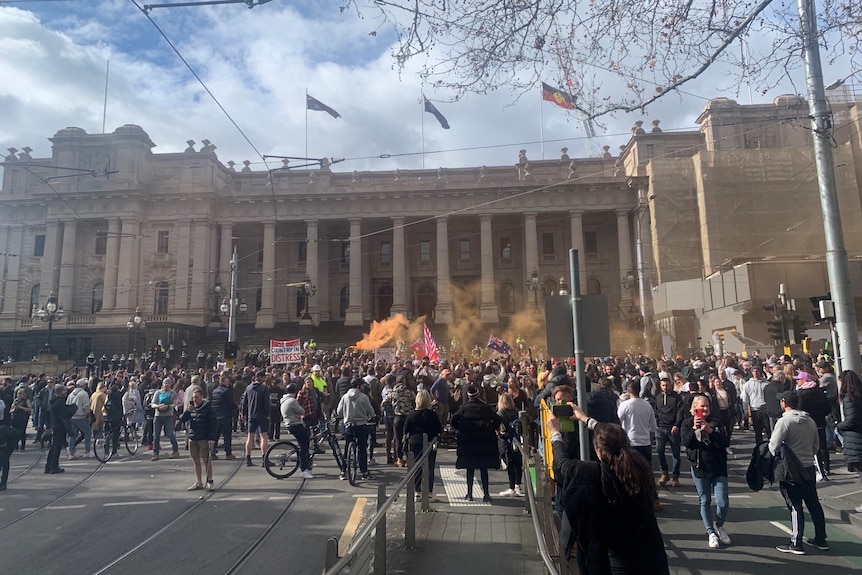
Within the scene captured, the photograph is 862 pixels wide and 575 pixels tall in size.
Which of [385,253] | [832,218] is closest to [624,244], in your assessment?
[385,253]

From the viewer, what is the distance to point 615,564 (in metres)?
3.53

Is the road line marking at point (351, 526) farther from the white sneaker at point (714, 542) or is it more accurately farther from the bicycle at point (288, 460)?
the white sneaker at point (714, 542)

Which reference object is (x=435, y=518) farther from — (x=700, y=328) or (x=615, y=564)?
(x=700, y=328)

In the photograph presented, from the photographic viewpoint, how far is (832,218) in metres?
9.67

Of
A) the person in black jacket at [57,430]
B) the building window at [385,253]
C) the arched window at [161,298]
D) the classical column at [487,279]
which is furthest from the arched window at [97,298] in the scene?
the person in black jacket at [57,430]

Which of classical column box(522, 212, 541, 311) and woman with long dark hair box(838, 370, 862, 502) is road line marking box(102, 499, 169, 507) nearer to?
woman with long dark hair box(838, 370, 862, 502)

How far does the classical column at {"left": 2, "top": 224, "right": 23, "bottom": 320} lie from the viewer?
48.8m

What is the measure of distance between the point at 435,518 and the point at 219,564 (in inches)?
106

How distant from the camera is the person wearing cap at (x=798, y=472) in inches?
244

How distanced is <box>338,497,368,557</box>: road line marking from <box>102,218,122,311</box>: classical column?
43181 mm

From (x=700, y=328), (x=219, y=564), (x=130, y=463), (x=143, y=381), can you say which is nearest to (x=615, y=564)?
(x=219, y=564)

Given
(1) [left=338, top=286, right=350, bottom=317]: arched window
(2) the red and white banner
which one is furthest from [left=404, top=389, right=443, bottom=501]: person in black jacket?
(1) [left=338, top=286, right=350, bottom=317]: arched window

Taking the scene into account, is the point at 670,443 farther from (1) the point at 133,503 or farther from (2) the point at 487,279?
(2) the point at 487,279

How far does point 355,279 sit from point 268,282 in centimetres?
718
